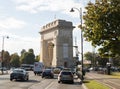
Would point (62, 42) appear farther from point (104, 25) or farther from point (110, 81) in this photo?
point (104, 25)

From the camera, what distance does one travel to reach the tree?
2602 cm

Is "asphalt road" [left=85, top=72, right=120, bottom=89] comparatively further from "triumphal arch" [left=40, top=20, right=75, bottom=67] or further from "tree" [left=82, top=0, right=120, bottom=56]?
"triumphal arch" [left=40, top=20, right=75, bottom=67]

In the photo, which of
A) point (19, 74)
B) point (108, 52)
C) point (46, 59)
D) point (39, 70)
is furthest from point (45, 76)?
point (46, 59)

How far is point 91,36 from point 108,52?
6.94 feet

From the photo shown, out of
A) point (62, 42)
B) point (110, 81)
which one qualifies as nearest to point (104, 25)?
point (110, 81)

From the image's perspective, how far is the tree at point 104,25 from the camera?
85.4ft

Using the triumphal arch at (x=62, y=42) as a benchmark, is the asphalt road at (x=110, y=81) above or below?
below

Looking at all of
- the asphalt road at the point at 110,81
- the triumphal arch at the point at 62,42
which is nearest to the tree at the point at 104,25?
the asphalt road at the point at 110,81

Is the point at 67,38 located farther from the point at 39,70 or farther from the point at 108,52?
the point at 108,52

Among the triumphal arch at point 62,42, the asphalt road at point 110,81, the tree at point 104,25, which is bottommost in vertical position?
the asphalt road at point 110,81

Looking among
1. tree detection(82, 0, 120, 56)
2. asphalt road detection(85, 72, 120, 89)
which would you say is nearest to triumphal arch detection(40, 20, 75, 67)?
asphalt road detection(85, 72, 120, 89)

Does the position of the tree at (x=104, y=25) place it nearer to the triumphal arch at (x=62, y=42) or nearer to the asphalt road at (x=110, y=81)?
the asphalt road at (x=110, y=81)

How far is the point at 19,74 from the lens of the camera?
49344 millimetres

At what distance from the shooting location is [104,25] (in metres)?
26.5
